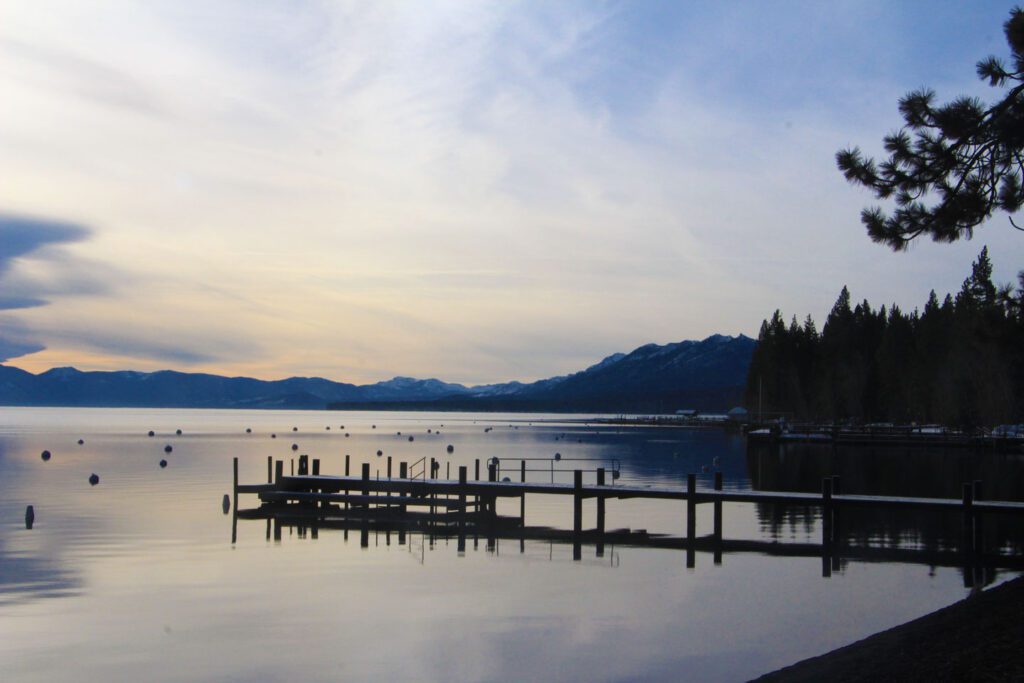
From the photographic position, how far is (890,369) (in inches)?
4919

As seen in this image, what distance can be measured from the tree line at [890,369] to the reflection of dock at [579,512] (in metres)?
47.8

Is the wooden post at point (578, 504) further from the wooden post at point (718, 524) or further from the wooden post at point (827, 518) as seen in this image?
the wooden post at point (827, 518)

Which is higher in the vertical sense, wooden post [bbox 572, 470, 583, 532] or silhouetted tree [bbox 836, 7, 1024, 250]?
silhouetted tree [bbox 836, 7, 1024, 250]

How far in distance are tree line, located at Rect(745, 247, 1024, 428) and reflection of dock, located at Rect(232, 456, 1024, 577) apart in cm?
4778

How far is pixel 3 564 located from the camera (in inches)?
1268

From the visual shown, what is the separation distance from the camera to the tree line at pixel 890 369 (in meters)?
95.8

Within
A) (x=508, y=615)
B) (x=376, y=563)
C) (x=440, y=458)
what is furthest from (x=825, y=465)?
(x=508, y=615)

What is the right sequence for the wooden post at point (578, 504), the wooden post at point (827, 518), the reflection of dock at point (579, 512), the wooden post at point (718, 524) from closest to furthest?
the reflection of dock at point (579, 512) < the wooden post at point (827, 518) < the wooden post at point (718, 524) < the wooden post at point (578, 504)

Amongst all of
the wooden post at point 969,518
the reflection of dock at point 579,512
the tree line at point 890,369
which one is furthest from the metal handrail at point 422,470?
the tree line at point 890,369

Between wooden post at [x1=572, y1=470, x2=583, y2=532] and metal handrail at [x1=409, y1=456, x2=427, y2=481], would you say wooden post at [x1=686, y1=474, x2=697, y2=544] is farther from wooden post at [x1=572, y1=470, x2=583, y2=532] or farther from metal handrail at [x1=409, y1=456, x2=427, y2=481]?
metal handrail at [x1=409, y1=456, x2=427, y2=481]

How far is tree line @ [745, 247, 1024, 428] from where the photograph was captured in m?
95.8

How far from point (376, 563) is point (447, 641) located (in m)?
11.6

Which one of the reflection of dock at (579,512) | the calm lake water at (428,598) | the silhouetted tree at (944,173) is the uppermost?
the silhouetted tree at (944,173)

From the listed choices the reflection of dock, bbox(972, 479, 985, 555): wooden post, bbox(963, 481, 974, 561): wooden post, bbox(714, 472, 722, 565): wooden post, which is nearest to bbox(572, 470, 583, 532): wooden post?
the reflection of dock
